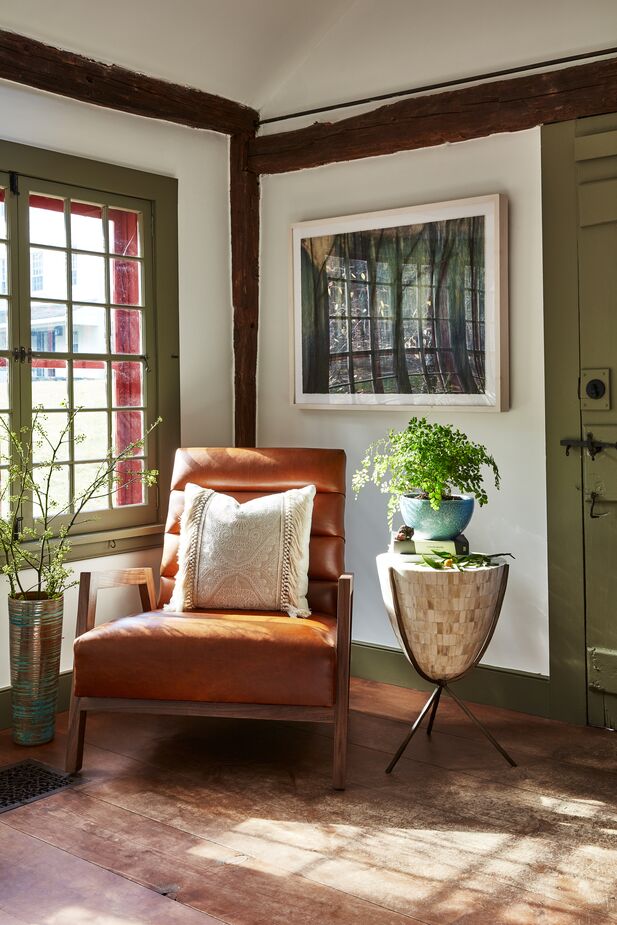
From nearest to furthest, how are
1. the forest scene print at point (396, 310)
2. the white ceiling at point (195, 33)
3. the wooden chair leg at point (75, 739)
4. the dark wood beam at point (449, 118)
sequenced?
the wooden chair leg at point (75, 739) → the dark wood beam at point (449, 118) → the white ceiling at point (195, 33) → the forest scene print at point (396, 310)

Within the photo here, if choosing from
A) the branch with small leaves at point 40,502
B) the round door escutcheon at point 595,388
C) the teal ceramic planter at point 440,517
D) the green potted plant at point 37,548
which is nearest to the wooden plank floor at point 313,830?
the green potted plant at point 37,548

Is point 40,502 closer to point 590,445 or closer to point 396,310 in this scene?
point 396,310

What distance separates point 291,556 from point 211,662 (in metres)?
0.54

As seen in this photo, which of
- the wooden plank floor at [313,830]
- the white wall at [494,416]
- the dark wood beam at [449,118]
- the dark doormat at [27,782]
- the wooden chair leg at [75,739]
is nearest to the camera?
the wooden plank floor at [313,830]

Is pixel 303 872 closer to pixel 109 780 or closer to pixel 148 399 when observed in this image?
pixel 109 780

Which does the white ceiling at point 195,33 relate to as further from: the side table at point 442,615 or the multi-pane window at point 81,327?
the side table at point 442,615

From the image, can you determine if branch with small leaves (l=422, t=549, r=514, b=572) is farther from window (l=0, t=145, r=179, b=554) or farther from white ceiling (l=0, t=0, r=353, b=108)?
white ceiling (l=0, t=0, r=353, b=108)

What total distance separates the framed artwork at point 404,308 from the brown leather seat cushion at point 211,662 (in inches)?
49.7

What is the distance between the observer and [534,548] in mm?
3686

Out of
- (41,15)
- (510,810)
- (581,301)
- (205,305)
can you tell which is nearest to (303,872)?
(510,810)

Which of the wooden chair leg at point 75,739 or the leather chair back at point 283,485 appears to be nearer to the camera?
the wooden chair leg at point 75,739

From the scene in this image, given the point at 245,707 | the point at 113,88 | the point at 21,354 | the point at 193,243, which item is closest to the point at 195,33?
the point at 113,88

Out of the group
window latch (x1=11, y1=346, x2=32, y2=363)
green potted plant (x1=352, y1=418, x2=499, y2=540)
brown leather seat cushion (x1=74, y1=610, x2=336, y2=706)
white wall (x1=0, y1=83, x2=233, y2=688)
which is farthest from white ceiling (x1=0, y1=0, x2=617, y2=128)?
brown leather seat cushion (x1=74, y1=610, x2=336, y2=706)

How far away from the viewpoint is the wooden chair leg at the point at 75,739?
10.1ft
